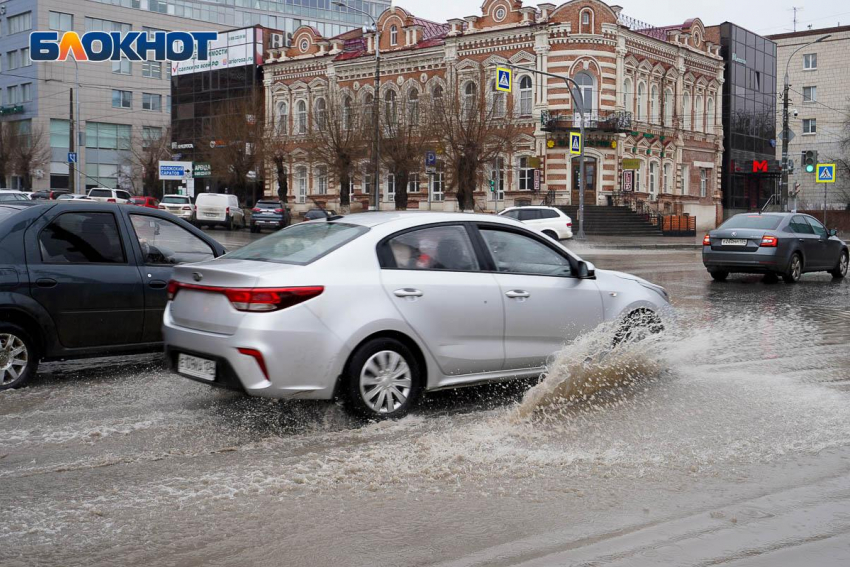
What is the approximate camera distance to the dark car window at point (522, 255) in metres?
7.31

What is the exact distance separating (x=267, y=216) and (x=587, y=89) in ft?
60.6

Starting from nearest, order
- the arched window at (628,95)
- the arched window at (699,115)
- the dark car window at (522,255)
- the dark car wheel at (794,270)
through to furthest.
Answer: the dark car window at (522,255) < the dark car wheel at (794,270) < the arched window at (628,95) < the arched window at (699,115)

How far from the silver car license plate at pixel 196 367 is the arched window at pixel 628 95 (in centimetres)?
4750

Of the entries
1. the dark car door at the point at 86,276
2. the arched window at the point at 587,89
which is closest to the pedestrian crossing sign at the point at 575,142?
the arched window at the point at 587,89

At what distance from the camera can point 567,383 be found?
7.37 m

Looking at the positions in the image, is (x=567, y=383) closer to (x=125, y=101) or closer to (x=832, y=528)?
(x=832, y=528)

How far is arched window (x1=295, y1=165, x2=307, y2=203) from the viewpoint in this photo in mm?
63094

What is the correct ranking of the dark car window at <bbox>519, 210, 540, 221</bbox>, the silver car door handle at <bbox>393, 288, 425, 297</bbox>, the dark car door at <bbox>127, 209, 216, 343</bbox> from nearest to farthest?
the silver car door handle at <bbox>393, 288, 425, 297</bbox>, the dark car door at <bbox>127, 209, 216, 343</bbox>, the dark car window at <bbox>519, 210, 540, 221</bbox>

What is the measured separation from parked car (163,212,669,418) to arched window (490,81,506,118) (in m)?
39.3

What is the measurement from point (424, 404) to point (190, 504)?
2731 millimetres

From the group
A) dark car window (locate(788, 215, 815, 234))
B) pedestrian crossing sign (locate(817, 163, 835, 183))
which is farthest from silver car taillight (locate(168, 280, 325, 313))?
pedestrian crossing sign (locate(817, 163, 835, 183))

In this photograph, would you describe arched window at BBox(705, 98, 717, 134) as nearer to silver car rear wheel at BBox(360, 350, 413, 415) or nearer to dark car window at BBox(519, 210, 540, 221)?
dark car window at BBox(519, 210, 540, 221)

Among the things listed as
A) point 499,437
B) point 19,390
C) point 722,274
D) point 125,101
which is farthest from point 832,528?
point 125,101

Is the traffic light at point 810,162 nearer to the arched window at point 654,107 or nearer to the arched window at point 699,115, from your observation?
the arched window at point 654,107
